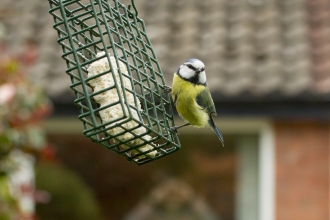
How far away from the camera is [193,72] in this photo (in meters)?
3.59

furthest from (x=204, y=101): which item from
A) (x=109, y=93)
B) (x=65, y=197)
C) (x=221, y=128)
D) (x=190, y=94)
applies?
(x=65, y=197)

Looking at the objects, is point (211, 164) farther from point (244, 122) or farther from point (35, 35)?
point (35, 35)

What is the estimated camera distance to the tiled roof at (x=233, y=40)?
20.5ft

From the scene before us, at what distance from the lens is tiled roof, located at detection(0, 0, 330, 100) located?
6258mm

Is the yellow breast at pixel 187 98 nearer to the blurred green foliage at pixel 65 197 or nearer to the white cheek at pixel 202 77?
the white cheek at pixel 202 77

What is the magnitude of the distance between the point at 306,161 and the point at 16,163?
9.90ft

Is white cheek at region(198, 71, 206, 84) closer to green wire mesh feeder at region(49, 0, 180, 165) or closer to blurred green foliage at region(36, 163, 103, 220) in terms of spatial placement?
green wire mesh feeder at region(49, 0, 180, 165)

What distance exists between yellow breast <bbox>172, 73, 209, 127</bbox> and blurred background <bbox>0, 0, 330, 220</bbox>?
94.9 inches

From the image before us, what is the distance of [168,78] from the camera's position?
629 centimetres

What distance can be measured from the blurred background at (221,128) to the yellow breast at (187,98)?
2.41m

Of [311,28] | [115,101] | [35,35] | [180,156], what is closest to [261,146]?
[180,156]

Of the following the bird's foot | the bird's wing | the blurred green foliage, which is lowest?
the blurred green foliage

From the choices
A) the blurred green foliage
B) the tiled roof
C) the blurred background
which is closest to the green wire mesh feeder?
the blurred background

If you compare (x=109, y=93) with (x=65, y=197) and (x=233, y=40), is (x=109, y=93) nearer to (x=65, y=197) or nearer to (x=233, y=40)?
(x=233, y=40)
